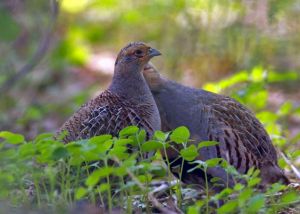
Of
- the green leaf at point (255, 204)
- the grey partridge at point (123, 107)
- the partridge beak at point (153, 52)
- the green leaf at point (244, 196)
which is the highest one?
the partridge beak at point (153, 52)

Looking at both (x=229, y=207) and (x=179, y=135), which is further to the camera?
(x=179, y=135)

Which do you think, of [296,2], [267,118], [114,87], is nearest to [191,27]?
[296,2]

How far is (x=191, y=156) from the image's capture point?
4883mm

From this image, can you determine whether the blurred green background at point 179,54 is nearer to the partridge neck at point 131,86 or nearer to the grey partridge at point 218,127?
the grey partridge at point 218,127

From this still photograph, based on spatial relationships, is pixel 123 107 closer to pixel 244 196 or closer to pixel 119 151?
pixel 119 151

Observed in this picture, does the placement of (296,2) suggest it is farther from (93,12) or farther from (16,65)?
(93,12)

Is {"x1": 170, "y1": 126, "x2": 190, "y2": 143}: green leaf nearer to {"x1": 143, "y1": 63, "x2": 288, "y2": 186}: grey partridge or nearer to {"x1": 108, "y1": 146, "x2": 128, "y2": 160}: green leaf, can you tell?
{"x1": 108, "y1": 146, "x2": 128, "y2": 160}: green leaf

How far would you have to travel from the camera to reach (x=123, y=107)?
5.89 meters

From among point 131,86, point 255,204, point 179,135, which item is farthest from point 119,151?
point 131,86

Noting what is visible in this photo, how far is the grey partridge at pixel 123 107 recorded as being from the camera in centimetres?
572

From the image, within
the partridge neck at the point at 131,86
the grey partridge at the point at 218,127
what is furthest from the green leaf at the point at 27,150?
the grey partridge at the point at 218,127

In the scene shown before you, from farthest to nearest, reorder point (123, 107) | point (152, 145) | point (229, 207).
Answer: point (123, 107)
point (152, 145)
point (229, 207)

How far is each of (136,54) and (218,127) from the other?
0.81m

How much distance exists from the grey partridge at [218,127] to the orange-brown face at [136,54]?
10.5 inches
